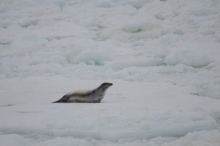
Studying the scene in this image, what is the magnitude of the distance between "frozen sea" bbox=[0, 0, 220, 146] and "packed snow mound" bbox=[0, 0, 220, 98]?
0.07 ft

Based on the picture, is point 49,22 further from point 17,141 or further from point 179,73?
point 17,141

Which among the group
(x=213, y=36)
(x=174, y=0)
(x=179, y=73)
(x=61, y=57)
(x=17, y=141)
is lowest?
(x=17, y=141)

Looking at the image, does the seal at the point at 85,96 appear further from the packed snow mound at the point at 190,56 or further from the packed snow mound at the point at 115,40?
the packed snow mound at the point at 190,56

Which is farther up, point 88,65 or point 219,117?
point 88,65

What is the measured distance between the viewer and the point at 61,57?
7.79 metres

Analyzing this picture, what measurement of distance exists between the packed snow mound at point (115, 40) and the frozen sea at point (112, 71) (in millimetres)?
22

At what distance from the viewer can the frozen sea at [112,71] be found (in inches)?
108

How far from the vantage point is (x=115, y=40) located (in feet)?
28.9

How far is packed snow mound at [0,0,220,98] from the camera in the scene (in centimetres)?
642

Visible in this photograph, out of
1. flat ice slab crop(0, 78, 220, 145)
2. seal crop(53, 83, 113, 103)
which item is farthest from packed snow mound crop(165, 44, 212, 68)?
seal crop(53, 83, 113, 103)

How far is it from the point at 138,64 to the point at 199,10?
14.1ft

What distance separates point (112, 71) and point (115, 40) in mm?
2482

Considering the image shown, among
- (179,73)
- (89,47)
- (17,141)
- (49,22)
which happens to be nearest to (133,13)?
(49,22)

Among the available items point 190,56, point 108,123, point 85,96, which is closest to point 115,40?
point 190,56
